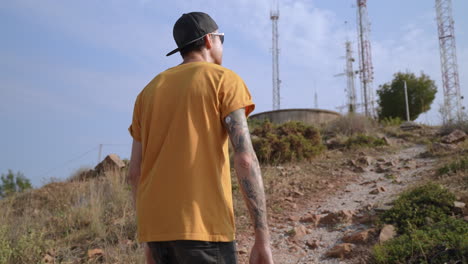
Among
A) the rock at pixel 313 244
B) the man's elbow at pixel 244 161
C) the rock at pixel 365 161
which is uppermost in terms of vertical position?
the rock at pixel 365 161

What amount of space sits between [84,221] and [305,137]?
6129 millimetres

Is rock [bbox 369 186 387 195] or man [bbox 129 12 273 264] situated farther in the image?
rock [bbox 369 186 387 195]

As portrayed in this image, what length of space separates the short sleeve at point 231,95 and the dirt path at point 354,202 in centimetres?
330

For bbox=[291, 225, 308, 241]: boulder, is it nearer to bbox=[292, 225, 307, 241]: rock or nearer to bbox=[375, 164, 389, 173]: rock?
bbox=[292, 225, 307, 241]: rock

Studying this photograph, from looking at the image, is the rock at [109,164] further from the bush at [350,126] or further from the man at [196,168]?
the man at [196,168]

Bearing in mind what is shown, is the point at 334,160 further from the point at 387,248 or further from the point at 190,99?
the point at 190,99

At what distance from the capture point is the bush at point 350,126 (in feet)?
43.5

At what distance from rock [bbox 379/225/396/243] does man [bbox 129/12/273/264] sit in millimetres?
3321

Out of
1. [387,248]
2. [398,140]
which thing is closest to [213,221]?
[387,248]

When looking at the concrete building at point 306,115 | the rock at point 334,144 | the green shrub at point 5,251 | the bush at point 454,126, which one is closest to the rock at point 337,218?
the green shrub at point 5,251

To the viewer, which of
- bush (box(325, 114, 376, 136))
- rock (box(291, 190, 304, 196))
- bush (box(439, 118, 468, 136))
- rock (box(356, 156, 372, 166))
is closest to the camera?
rock (box(291, 190, 304, 196))

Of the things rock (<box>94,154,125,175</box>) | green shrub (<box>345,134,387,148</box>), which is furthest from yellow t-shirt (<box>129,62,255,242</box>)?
green shrub (<box>345,134,387,148</box>)

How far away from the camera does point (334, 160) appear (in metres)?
9.75

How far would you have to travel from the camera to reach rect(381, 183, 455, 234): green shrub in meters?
4.77
